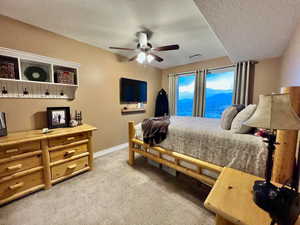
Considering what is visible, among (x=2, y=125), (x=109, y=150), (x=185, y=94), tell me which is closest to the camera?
(x=2, y=125)

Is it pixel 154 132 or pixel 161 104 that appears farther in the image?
pixel 161 104

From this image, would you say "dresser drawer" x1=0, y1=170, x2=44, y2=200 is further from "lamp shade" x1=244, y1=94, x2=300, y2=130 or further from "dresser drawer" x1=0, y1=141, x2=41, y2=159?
"lamp shade" x1=244, y1=94, x2=300, y2=130

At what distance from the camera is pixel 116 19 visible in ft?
5.78

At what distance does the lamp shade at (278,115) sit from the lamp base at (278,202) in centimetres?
38

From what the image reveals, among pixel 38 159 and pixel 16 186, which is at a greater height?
pixel 38 159

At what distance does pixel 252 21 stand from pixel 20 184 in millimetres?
3363

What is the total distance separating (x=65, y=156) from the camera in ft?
6.25

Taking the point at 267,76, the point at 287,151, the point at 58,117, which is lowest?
the point at 287,151

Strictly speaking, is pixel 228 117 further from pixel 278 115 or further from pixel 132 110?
pixel 132 110

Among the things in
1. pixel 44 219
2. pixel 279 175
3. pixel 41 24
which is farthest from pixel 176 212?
pixel 41 24

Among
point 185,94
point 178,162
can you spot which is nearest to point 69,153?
point 178,162

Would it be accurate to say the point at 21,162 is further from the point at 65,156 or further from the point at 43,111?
the point at 43,111

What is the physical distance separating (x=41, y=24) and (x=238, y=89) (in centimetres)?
393

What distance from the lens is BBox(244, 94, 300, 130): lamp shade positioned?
657 mm
